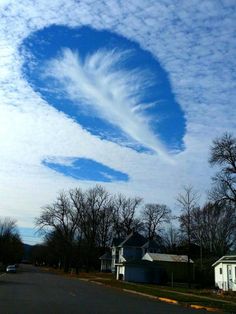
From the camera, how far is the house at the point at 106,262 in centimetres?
11412

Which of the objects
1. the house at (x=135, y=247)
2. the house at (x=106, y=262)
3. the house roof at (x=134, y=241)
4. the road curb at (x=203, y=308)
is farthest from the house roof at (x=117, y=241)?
the road curb at (x=203, y=308)

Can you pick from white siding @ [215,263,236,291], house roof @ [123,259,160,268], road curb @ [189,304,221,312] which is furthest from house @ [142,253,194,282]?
road curb @ [189,304,221,312]

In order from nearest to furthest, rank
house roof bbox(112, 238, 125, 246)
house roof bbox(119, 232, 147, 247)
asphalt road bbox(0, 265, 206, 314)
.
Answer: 1. asphalt road bbox(0, 265, 206, 314)
2. house roof bbox(119, 232, 147, 247)
3. house roof bbox(112, 238, 125, 246)

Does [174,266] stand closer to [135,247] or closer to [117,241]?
[135,247]

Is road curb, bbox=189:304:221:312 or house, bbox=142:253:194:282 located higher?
house, bbox=142:253:194:282

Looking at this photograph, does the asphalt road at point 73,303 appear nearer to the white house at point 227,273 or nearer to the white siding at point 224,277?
the white siding at point 224,277

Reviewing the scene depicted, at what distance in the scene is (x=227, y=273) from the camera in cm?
4922

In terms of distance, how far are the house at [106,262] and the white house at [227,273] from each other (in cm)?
6341

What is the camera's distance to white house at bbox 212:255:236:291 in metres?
47.3

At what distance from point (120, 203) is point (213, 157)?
5739 centimetres

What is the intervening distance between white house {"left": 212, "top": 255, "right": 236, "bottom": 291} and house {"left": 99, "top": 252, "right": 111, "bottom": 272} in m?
63.4

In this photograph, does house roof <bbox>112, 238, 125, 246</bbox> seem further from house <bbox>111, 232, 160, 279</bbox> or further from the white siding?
the white siding

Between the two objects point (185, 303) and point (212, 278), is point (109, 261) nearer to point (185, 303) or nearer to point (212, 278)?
point (212, 278)

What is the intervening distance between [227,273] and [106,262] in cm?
6956
